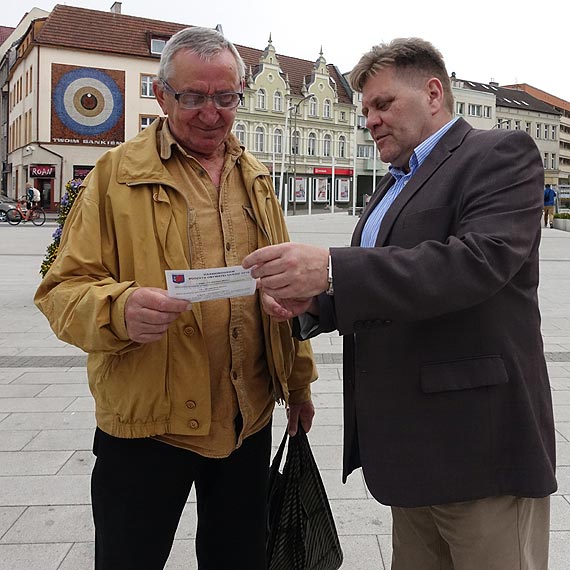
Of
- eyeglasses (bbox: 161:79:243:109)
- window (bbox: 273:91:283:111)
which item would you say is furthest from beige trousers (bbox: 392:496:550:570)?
window (bbox: 273:91:283:111)

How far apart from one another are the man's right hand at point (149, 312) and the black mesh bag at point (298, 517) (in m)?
0.90

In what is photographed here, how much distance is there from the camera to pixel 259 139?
167 ft

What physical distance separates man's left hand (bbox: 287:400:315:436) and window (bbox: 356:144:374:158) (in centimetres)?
5570

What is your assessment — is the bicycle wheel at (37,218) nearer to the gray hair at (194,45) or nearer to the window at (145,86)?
the window at (145,86)

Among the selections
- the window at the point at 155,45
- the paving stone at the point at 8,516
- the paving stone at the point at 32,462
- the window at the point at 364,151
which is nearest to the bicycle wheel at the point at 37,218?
the window at the point at 155,45

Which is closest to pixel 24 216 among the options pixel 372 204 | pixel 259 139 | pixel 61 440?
pixel 61 440

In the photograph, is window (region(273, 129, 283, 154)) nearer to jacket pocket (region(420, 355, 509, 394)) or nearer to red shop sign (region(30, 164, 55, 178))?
red shop sign (region(30, 164, 55, 178))

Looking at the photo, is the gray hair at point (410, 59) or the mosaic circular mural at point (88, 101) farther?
the mosaic circular mural at point (88, 101)

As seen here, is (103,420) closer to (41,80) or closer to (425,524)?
(425,524)

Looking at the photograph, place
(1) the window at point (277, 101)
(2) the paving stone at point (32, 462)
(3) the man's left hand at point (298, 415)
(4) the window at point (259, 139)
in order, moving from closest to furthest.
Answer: (3) the man's left hand at point (298, 415) → (2) the paving stone at point (32, 462) → (4) the window at point (259, 139) → (1) the window at point (277, 101)

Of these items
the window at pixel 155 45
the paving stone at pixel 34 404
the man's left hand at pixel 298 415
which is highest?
the window at pixel 155 45

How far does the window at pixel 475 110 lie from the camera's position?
62.8m

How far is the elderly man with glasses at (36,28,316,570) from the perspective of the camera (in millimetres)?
1835

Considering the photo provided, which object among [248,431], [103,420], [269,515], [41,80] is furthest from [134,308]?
[41,80]
